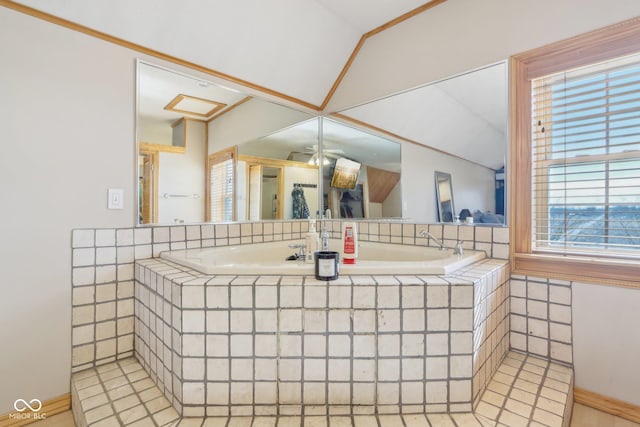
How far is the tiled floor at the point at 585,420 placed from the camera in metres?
1.26

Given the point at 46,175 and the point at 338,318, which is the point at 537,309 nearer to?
the point at 338,318

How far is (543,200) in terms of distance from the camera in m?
1.54

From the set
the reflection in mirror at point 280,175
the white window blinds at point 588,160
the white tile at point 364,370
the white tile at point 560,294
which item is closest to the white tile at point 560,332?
the white tile at point 560,294

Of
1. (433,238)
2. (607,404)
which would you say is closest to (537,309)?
(607,404)

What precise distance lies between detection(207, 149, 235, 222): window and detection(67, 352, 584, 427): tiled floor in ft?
3.17

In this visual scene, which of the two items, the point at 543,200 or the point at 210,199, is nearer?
Answer: the point at 543,200

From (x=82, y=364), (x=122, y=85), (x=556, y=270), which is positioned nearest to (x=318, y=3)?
(x=122, y=85)

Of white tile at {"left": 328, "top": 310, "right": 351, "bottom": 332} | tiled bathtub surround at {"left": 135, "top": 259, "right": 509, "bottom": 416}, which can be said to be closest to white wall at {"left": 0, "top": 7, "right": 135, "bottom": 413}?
tiled bathtub surround at {"left": 135, "top": 259, "right": 509, "bottom": 416}

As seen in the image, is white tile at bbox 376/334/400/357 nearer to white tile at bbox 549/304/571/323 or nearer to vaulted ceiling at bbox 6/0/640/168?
white tile at bbox 549/304/571/323

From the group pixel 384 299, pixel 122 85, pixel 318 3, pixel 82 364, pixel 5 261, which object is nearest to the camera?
pixel 384 299

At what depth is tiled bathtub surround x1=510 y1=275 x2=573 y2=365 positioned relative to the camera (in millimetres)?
1444

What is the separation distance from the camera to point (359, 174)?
2455mm

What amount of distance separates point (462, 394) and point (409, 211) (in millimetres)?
1198

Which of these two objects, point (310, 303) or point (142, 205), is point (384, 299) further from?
point (142, 205)
